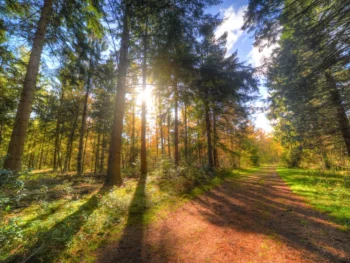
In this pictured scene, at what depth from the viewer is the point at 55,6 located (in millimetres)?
5934

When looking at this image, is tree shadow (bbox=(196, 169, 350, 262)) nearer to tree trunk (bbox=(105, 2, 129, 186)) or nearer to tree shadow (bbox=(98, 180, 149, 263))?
tree shadow (bbox=(98, 180, 149, 263))

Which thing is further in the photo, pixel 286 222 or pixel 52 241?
pixel 286 222

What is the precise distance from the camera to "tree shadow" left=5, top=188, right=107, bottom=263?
7.78 ft

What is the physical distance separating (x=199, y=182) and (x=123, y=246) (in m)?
6.20

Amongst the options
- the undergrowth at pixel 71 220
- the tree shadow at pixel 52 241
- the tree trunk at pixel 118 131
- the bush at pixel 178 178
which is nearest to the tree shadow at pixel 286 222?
the bush at pixel 178 178

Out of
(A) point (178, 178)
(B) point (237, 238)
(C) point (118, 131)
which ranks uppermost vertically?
(C) point (118, 131)

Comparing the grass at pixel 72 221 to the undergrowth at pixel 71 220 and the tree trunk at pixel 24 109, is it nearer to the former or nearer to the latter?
the undergrowth at pixel 71 220

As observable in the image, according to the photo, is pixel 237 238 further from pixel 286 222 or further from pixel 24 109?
pixel 24 109

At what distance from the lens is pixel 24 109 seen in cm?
473

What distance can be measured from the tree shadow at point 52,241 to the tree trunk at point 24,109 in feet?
7.96

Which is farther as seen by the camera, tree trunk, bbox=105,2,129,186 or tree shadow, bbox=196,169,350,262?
tree trunk, bbox=105,2,129,186

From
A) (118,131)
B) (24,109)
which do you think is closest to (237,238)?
(118,131)

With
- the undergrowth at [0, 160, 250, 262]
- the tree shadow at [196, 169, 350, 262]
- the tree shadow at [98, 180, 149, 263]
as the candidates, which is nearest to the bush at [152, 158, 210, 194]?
the undergrowth at [0, 160, 250, 262]

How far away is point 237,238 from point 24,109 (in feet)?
23.0
